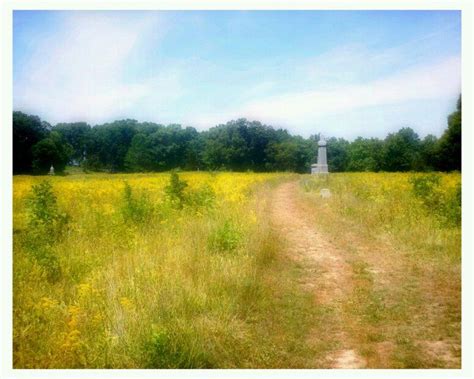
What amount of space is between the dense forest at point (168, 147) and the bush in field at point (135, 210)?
58.9 inches

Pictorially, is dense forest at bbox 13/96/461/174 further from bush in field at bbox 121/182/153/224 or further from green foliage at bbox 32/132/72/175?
bush in field at bbox 121/182/153/224

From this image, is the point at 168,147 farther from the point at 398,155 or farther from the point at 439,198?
the point at 398,155

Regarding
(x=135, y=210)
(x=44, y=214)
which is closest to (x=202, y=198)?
(x=135, y=210)

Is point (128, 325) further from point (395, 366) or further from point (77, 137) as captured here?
point (77, 137)

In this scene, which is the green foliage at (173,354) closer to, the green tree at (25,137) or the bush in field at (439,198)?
the green tree at (25,137)

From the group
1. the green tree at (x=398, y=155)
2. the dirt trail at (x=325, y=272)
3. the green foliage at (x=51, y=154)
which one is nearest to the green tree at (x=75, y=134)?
the green foliage at (x=51, y=154)

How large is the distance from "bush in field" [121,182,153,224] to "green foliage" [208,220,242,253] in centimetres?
209

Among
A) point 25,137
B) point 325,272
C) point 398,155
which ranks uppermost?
point 398,155

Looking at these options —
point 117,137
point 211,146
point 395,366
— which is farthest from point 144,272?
point 211,146

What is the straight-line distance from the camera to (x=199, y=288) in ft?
15.4

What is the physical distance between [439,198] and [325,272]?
5.26 metres

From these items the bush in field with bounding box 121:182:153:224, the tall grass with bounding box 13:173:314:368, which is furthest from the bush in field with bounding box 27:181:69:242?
the bush in field with bounding box 121:182:153:224

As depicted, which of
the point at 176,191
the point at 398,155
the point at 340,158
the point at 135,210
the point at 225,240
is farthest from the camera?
the point at 340,158

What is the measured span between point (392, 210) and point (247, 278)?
580 cm
